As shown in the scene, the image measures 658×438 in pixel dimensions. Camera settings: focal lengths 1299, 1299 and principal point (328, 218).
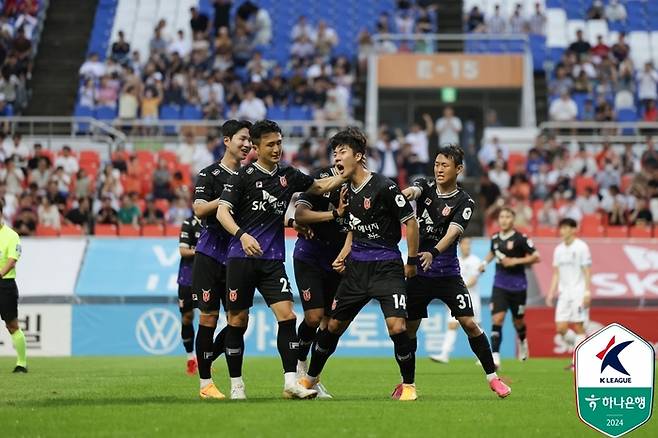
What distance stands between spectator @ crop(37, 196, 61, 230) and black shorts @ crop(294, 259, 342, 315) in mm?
17585

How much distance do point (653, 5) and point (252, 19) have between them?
44.8ft

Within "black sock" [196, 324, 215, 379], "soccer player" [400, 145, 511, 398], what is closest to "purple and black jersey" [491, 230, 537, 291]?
"soccer player" [400, 145, 511, 398]

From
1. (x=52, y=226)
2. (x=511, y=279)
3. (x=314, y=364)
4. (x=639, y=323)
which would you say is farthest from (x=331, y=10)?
(x=314, y=364)

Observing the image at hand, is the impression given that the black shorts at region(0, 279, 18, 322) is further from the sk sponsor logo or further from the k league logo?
the sk sponsor logo

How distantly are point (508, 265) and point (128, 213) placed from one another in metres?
12.5

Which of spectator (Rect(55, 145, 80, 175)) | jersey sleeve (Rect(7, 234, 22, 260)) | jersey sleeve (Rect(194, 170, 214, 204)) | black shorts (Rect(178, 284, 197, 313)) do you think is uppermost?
spectator (Rect(55, 145, 80, 175))

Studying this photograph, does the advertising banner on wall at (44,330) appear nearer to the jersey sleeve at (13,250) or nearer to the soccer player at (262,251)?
the jersey sleeve at (13,250)

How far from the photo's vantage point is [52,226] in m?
30.7

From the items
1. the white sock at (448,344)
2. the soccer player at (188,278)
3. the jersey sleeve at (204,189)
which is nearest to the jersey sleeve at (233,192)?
the jersey sleeve at (204,189)

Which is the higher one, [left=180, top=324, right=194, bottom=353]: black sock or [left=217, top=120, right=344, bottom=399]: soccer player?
[left=217, top=120, right=344, bottom=399]: soccer player

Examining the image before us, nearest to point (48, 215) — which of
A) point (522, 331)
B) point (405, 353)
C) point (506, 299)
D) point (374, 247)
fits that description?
point (522, 331)

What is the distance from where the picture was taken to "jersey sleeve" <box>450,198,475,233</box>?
14.0 m

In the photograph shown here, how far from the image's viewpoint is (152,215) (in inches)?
1229

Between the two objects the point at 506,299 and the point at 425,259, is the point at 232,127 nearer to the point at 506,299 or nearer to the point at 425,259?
the point at 425,259
